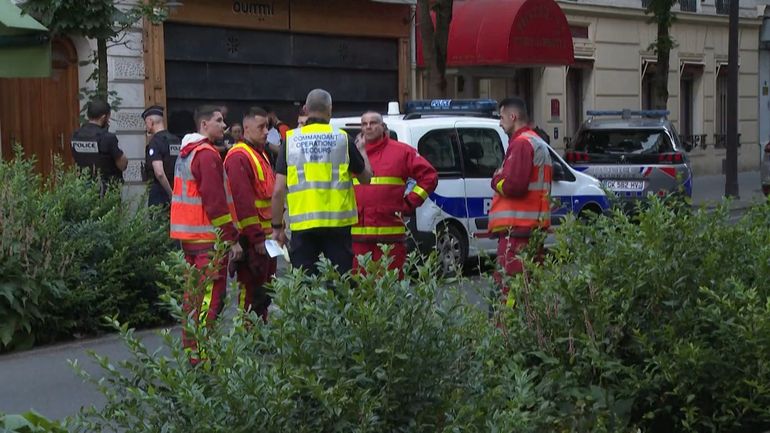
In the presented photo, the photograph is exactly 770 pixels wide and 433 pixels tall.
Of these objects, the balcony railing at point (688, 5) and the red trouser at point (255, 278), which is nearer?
the red trouser at point (255, 278)

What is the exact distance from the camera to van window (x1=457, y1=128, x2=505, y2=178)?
1367cm

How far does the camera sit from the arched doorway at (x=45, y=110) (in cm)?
1781

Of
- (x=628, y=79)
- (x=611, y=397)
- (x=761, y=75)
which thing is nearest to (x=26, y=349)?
(x=611, y=397)

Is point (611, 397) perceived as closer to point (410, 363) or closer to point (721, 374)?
point (721, 374)

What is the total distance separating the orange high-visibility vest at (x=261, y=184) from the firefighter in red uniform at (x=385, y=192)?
61 centimetres

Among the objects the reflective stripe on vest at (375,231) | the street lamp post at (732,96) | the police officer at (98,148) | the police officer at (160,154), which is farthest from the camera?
the street lamp post at (732,96)

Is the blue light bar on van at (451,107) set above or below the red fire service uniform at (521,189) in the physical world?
above

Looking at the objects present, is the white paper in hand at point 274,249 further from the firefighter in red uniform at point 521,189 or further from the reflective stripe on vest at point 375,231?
the firefighter in red uniform at point 521,189

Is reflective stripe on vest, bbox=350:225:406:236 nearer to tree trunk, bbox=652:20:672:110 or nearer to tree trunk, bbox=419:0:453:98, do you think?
tree trunk, bbox=419:0:453:98

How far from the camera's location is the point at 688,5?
107 ft

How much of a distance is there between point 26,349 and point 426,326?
20.0ft

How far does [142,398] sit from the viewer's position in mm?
3785

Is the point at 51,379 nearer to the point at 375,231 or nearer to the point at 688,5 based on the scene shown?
the point at 375,231

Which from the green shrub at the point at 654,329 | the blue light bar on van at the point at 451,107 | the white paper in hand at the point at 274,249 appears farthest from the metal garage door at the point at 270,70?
the green shrub at the point at 654,329
